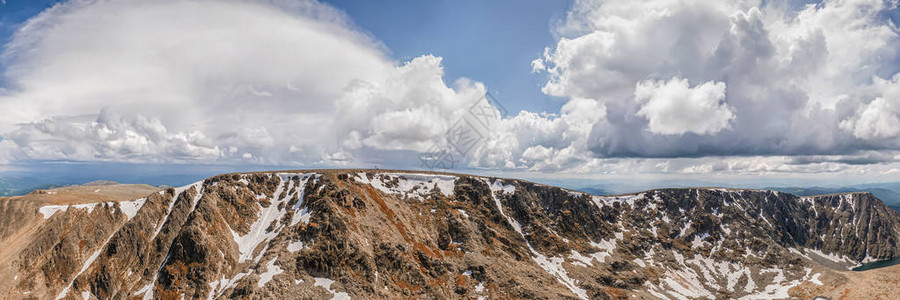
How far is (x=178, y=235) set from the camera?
13000cm

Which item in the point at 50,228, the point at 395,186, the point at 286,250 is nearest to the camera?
the point at 50,228

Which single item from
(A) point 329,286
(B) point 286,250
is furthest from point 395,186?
(A) point 329,286

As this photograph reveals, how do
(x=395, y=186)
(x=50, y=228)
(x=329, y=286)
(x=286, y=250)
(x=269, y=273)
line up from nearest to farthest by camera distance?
(x=269, y=273)
(x=329, y=286)
(x=50, y=228)
(x=286, y=250)
(x=395, y=186)

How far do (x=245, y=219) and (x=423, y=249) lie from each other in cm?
8026

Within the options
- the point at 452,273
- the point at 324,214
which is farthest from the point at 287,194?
the point at 452,273

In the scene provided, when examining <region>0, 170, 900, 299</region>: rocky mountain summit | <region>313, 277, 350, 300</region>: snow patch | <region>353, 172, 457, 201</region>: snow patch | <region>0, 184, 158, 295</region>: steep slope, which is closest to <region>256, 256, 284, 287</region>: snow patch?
<region>0, 170, 900, 299</region>: rocky mountain summit

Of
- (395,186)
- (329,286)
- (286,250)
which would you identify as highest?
(395,186)

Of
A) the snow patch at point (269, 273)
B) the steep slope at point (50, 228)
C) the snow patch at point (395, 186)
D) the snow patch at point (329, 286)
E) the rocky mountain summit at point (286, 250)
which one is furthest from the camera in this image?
the snow patch at point (395, 186)

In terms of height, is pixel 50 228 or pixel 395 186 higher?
pixel 395 186

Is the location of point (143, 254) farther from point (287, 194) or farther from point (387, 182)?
point (387, 182)

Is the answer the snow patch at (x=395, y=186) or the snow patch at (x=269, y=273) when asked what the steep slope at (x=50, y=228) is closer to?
the snow patch at (x=269, y=273)

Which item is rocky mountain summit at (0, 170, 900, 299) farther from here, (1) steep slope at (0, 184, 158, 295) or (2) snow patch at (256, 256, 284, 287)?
(2) snow patch at (256, 256, 284, 287)

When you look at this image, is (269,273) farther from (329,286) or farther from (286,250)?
(329,286)

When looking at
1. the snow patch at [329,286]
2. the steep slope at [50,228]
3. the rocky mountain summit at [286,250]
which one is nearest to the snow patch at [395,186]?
the rocky mountain summit at [286,250]
